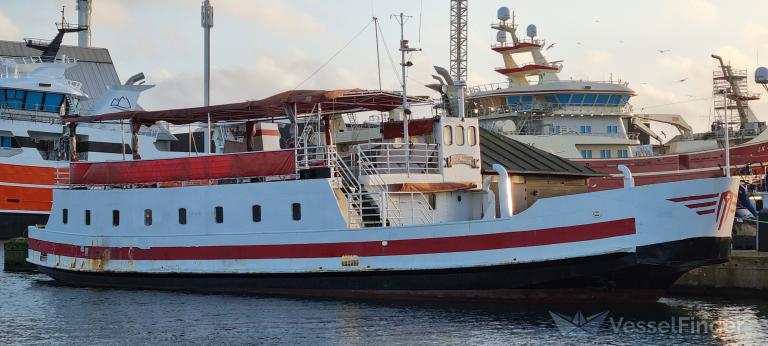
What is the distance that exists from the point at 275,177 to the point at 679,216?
11.7 meters

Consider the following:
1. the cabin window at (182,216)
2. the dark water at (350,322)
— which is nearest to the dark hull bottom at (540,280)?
the dark water at (350,322)

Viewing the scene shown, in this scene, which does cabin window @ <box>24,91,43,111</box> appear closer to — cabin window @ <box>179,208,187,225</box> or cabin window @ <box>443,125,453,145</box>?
cabin window @ <box>179,208,187,225</box>

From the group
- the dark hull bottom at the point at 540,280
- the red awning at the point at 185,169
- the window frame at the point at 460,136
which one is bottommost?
the dark hull bottom at the point at 540,280

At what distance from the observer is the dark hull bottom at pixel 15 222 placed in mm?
56125

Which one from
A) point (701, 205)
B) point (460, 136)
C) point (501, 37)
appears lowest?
point (701, 205)

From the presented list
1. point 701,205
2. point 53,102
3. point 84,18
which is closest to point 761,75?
point 701,205

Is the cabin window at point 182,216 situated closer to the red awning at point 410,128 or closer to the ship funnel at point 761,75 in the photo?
the red awning at point 410,128

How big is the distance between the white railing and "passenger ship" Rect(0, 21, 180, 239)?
3288 cm

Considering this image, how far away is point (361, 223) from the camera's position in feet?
86.5

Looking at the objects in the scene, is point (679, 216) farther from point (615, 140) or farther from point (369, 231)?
point (615, 140)

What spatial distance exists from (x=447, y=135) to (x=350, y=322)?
7.15m

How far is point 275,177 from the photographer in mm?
28344

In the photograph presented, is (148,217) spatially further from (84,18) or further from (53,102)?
(84,18)

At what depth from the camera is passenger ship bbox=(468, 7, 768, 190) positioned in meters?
57.0
